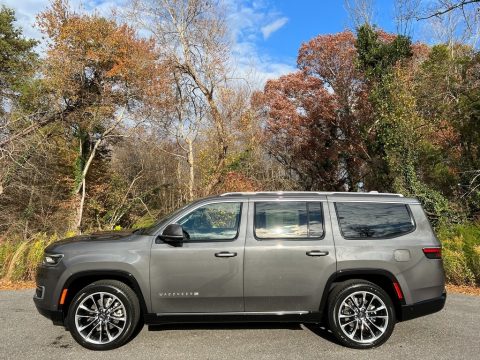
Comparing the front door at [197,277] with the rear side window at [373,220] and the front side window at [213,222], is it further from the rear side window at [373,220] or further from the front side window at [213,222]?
the rear side window at [373,220]

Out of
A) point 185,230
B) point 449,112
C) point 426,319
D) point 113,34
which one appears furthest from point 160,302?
point 113,34

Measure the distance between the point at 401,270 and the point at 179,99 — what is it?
1489 centimetres

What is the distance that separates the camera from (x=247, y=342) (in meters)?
5.18

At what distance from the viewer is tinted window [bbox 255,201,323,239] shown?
203 inches

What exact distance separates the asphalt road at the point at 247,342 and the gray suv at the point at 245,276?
8.2 inches

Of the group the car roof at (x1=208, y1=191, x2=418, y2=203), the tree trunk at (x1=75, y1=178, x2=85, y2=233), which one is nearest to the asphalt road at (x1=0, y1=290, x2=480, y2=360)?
the car roof at (x1=208, y1=191, x2=418, y2=203)

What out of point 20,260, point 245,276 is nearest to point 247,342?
point 245,276

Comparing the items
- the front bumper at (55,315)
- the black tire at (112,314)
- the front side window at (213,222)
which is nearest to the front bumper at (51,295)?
the front bumper at (55,315)

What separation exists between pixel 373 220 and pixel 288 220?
3.49 ft

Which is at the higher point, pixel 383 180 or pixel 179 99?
pixel 179 99

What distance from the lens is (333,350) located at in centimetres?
495

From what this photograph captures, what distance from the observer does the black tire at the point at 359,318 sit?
502cm

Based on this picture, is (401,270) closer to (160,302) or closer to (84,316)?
(160,302)

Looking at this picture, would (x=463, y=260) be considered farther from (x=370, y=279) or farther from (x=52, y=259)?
(x=52, y=259)
